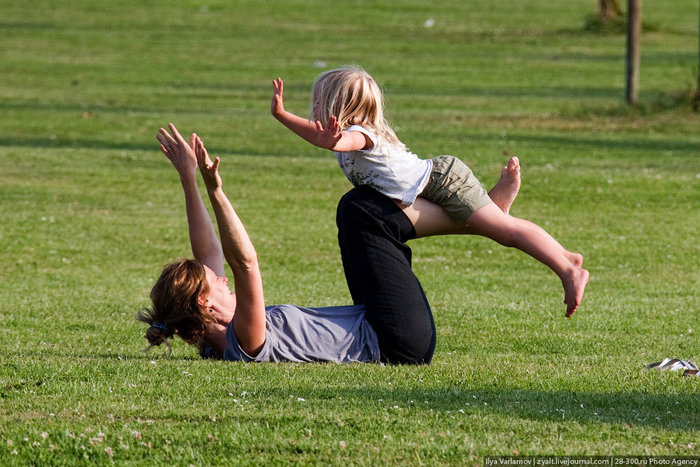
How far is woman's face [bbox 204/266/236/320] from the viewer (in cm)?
608

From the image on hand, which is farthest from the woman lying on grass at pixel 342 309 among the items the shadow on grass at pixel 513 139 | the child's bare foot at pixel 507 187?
the shadow on grass at pixel 513 139

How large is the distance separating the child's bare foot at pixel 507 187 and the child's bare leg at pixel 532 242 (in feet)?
1.07

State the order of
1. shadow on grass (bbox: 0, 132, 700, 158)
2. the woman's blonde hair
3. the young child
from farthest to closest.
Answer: shadow on grass (bbox: 0, 132, 700, 158)
the young child
the woman's blonde hair

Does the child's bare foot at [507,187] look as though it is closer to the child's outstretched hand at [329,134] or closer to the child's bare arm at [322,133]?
the child's bare arm at [322,133]

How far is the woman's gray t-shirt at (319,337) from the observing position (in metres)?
6.18

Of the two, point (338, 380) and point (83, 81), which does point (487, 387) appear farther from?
point (83, 81)

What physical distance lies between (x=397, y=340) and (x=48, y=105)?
1959 cm

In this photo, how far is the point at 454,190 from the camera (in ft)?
20.2

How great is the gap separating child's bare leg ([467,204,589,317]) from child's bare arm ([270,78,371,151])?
0.87 m

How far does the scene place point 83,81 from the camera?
95.1 feet

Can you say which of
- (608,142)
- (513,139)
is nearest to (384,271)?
(513,139)

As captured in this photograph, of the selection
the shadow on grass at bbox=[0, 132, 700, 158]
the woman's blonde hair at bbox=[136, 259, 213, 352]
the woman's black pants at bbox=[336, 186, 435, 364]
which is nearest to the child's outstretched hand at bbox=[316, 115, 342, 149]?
the woman's black pants at bbox=[336, 186, 435, 364]

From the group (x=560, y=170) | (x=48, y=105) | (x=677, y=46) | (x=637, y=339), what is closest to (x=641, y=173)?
(x=560, y=170)

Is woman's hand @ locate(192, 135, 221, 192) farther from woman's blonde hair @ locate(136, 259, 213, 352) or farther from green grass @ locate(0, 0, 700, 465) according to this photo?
green grass @ locate(0, 0, 700, 465)
